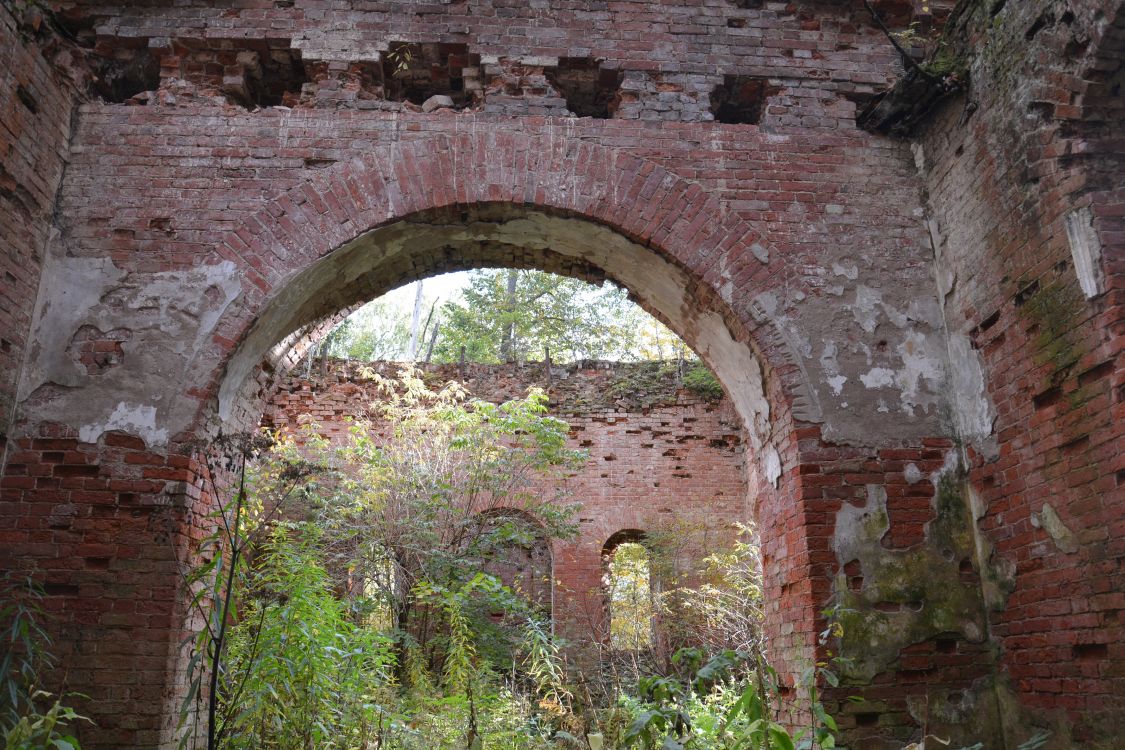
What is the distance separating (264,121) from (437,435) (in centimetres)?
518

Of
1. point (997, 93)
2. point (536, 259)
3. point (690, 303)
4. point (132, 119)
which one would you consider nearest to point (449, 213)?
point (536, 259)

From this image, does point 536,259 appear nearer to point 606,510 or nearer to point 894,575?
point 894,575

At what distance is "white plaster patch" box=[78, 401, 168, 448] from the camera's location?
4.85 metres

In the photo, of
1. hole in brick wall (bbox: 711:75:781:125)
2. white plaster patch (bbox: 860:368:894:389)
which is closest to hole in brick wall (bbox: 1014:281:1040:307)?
white plaster patch (bbox: 860:368:894:389)

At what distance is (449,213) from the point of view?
560 centimetres

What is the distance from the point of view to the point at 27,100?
502 centimetres

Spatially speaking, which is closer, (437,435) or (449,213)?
(449,213)

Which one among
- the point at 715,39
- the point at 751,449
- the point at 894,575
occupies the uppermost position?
the point at 715,39

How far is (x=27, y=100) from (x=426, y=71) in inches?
103

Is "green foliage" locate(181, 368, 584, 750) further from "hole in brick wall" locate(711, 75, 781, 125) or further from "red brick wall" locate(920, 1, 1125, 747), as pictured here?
"hole in brick wall" locate(711, 75, 781, 125)

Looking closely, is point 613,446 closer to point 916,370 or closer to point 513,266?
point 513,266

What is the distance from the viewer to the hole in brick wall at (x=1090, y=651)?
3.98m

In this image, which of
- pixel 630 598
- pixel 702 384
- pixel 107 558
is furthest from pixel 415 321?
pixel 107 558

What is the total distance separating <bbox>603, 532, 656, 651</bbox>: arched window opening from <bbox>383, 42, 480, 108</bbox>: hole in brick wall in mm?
7053
